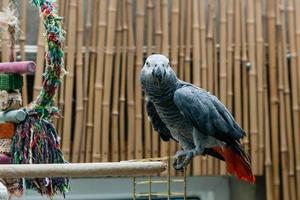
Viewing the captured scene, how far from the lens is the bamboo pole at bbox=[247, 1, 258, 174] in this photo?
1893 millimetres

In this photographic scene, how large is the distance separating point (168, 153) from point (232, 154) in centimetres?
70

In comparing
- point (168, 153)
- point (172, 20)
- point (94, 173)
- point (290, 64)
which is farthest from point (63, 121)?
point (94, 173)

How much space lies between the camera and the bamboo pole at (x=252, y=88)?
6.21 feet

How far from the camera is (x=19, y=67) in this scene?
997mm

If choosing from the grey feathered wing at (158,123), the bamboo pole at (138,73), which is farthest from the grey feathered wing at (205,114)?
the bamboo pole at (138,73)

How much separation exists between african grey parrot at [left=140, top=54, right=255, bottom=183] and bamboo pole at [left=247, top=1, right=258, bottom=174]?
2.31 ft

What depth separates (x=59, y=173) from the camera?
79 centimetres

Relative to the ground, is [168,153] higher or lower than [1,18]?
lower

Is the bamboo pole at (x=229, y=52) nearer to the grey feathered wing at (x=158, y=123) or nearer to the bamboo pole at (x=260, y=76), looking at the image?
the bamboo pole at (x=260, y=76)

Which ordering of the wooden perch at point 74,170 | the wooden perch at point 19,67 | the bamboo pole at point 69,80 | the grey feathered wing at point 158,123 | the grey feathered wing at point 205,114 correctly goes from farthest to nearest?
the bamboo pole at point 69,80 < the grey feathered wing at point 158,123 < the grey feathered wing at point 205,114 < the wooden perch at point 19,67 < the wooden perch at point 74,170

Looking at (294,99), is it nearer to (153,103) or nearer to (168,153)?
(168,153)

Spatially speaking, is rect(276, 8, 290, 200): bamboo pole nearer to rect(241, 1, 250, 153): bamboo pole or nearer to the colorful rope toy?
rect(241, 1, 250, 153): bamboo pole

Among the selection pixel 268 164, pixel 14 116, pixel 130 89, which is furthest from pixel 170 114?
pixel 268 164

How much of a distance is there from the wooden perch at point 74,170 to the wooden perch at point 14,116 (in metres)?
0.23
